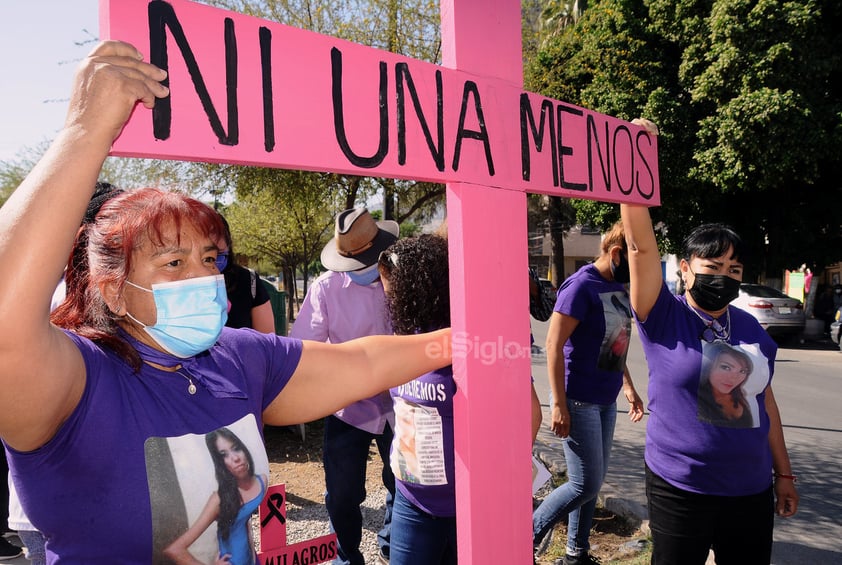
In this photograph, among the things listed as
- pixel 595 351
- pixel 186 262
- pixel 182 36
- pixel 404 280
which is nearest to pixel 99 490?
pixel 186 262

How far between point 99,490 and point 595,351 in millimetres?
2774

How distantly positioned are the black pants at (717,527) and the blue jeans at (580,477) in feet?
3.00

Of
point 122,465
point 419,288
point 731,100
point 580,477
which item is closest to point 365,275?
point 419,288

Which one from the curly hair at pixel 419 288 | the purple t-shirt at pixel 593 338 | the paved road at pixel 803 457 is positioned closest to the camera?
the curly hair at pixel 419 288

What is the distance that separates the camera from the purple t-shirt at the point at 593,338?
3346mm

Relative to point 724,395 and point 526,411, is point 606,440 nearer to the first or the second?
point 724,395

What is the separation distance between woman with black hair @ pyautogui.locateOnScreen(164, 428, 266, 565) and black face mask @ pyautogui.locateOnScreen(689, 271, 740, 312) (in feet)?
6.40

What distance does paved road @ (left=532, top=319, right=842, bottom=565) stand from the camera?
3.82 m

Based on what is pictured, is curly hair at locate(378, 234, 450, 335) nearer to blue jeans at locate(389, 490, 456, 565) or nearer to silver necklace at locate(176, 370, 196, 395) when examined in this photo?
blue jeans at locate(389, 490, 456, 565)

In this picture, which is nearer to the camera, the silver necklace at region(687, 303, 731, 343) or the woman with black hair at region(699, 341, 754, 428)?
the woman with black hair at region(699, 341, 754, 428)

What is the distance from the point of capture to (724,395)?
234 centimetres

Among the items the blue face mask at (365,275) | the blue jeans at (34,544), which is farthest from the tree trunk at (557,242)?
the blue jeans at (34,544)

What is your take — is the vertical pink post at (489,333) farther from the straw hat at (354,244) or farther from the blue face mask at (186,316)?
the straw hat at (354,244)

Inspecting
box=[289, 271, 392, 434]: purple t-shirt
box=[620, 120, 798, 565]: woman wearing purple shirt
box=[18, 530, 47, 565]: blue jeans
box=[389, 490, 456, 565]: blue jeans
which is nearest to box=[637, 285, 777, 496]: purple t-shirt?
box=[620, 120, 798, 565]: woman wearing purple shirt
